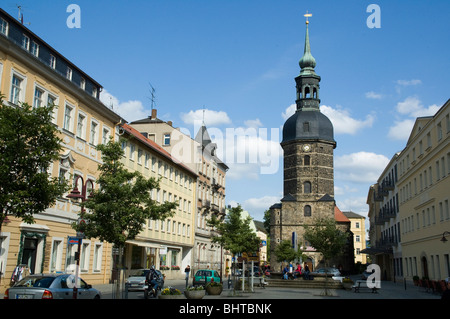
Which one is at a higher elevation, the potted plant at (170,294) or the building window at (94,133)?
the building window at (94,133)

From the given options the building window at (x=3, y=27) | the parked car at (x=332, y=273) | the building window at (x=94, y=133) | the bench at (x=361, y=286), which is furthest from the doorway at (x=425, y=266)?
the building window at (x=3, y=27)

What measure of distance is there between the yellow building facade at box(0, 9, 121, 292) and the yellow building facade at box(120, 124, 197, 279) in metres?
5.00

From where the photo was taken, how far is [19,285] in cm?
1367

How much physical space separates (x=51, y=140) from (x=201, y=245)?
154 feet

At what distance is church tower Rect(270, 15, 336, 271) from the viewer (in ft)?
258

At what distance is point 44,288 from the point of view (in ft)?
44.4

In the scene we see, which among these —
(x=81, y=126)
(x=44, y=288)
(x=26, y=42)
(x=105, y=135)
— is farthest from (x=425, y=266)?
(x=44, y=288)

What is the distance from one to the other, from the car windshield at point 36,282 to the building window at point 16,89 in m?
12.7

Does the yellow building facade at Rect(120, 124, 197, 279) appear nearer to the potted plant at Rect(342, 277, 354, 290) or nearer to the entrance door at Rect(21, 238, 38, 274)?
the entrance door at Rect(21, 238, 38, 274)

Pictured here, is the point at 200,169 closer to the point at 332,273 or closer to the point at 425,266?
the point at 332,273

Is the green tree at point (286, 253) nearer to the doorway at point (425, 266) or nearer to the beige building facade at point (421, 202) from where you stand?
the beige building facade at point (421, 202)

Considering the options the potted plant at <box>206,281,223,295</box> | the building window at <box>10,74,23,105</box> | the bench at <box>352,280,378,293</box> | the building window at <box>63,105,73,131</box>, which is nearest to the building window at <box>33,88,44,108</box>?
the building window at <box>10,74,23,105</box>

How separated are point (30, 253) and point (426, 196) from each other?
29618 mm

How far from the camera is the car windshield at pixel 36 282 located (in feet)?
44.9
